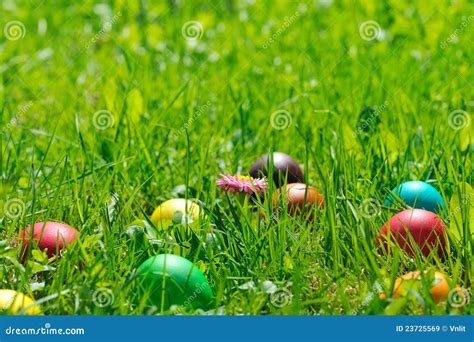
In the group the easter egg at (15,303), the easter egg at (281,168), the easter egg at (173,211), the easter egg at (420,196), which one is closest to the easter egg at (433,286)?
the easter egg at (420,196)

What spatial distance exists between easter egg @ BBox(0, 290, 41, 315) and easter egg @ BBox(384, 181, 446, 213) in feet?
4.53

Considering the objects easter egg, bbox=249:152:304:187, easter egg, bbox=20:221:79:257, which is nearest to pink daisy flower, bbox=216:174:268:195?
easter egg, bbox=249:152:304:187

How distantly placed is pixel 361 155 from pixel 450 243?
36.6 inches

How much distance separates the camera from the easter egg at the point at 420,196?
10.2 feet

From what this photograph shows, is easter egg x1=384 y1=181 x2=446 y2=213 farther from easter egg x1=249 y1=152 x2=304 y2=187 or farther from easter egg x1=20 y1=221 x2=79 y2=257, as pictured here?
easter egg x1=20 y1=221 x2=79 y2=257

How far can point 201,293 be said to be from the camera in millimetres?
2490

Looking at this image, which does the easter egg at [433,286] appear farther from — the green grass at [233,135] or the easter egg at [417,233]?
the easter egg at [417,233]

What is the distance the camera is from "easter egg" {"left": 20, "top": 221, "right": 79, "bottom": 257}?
2.79 m

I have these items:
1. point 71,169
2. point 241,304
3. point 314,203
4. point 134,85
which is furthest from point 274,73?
point 241,304

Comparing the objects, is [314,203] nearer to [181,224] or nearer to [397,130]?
[181,224]

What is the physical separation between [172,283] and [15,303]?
17.8 inches

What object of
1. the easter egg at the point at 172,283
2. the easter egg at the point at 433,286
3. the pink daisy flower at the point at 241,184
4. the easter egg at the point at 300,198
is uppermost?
the pink daisy flower at the point at 241,184

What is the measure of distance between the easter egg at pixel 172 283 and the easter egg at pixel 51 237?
43cm

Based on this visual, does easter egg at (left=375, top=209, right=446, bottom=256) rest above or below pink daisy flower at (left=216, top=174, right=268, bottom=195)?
below
